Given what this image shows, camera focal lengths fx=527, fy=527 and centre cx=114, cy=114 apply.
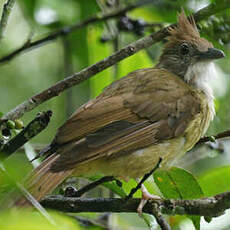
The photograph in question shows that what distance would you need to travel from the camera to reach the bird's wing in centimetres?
354

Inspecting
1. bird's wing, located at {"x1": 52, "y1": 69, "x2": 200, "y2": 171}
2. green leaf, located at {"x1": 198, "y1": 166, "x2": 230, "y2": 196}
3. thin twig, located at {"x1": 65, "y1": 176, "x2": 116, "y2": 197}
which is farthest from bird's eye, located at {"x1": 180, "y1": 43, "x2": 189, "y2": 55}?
thin twig, located at {"x1": 65, "y1": 176, "x2": 116, "y2": 197}

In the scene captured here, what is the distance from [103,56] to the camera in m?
5.41

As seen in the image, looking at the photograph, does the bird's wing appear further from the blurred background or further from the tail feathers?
the blurred background

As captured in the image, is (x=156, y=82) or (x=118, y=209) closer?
(x=118, y=209)

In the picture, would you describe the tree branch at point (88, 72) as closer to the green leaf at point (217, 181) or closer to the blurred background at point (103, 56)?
the blurred background at point (103, 56)

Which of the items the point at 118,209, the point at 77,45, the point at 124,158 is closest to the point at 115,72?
the point at 77,45

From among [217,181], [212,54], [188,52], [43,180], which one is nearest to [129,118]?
[217,181]

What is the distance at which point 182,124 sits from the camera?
4176mm

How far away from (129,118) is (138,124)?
0.09m

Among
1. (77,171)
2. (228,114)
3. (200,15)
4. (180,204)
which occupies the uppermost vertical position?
(200,15)

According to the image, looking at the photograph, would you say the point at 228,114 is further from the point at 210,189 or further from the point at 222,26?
the point at 210,189

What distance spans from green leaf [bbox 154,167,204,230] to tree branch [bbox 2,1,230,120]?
2.79ft

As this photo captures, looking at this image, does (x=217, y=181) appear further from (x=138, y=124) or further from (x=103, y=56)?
(x=103, y=56)

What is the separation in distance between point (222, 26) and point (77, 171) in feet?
6.05
